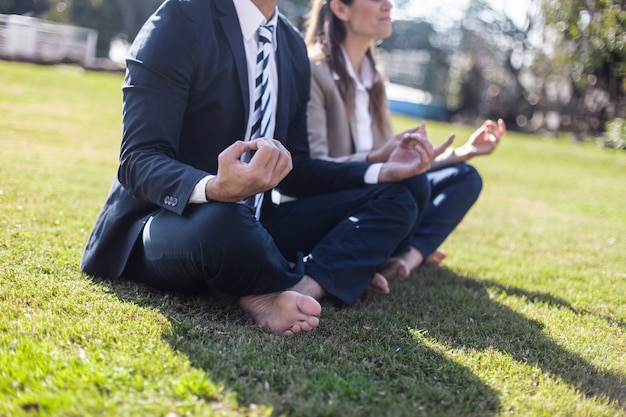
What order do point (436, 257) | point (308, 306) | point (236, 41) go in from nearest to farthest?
1. point (308, 306)
2. point (236, 41)
3. point (436, 257)

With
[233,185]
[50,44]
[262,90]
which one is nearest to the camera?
[233,185]

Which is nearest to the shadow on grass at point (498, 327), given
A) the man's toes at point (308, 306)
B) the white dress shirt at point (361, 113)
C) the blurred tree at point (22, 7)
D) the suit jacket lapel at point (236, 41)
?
the man's toes at point (308, 306)

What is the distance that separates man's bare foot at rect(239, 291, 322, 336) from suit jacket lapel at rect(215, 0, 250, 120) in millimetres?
782

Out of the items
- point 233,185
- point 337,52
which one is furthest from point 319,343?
point 337,52

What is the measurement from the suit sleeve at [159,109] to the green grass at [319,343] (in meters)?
0.48

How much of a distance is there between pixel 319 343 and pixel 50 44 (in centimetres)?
2080

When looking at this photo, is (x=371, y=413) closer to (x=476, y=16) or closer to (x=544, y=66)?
(x=544, y=66)

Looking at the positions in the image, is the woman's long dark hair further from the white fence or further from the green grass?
the white fence

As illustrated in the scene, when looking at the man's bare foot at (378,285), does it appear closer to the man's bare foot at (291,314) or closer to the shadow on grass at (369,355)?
the shadow on grass at (369,355)

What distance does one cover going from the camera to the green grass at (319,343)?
2.00m

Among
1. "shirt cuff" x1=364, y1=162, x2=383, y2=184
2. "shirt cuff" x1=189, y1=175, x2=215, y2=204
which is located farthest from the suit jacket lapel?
"shirt cuff" x1=364, y1=162, x2=383, y2=184

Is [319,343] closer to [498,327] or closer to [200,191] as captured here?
[200,191]

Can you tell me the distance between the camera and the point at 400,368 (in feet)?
7.88

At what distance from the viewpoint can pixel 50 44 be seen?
2119 centimetres
